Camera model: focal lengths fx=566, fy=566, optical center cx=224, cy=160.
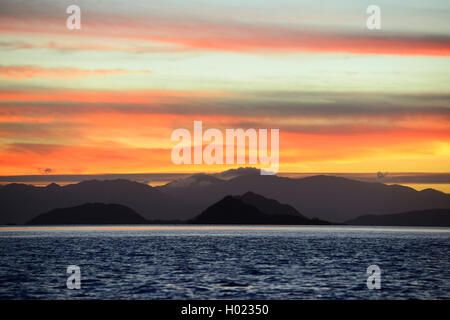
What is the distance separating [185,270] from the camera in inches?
2864

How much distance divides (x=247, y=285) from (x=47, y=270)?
98.3 feet

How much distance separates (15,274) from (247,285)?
97.5 ft

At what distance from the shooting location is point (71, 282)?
189ft

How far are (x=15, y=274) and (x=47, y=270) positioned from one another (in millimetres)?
5523

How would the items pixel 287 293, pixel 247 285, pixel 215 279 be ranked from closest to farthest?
pixel 287 293 → pixel 247 285 → pixel 215 279

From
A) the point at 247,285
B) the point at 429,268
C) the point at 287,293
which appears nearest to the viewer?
the point at 287,293

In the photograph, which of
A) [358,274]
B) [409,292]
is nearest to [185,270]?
[358,274]
